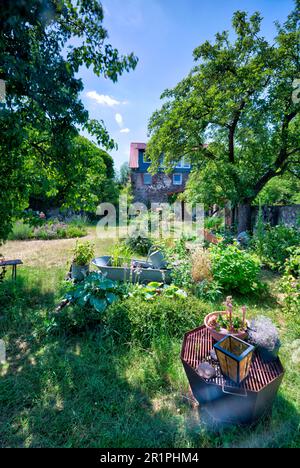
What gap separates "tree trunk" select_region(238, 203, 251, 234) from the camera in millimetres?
7414

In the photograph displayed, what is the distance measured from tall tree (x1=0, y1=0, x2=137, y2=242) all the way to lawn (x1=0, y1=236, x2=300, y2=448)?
1.44m

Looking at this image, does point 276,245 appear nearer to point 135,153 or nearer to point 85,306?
point 85,306

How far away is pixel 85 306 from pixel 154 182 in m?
16.4

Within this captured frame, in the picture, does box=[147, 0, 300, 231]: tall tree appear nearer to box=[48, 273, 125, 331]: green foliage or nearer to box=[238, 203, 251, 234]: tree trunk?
box=[238, 203, 251, 234]: tree trunk

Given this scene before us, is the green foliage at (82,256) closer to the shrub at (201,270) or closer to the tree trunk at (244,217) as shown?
the shrub at (201,270)

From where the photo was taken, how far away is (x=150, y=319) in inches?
103

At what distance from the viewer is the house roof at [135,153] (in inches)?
695

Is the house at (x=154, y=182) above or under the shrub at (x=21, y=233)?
above

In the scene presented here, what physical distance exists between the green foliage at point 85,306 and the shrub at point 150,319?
138mm

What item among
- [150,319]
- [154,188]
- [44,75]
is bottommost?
[150,319]

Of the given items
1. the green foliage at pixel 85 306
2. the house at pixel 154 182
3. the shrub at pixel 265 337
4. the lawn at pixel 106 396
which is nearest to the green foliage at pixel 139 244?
the green foliage at pixel 85 306

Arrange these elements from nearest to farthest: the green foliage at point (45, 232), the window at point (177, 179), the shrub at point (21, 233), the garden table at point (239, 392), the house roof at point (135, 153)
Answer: the garden table at point (239, 392)
the shrub at point (21, 233)
the green foliage at point (45, 232)
the house roof at point (135, 153)
the window at point (177, 179)

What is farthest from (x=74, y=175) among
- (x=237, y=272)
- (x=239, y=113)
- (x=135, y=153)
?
(x=135, y=153)
